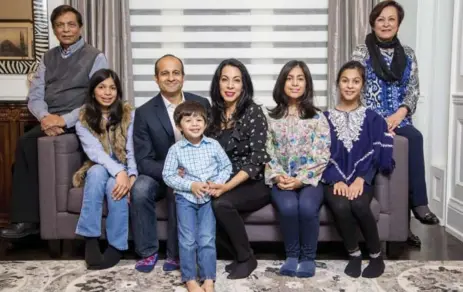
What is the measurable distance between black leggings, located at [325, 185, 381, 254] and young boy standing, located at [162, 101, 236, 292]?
57cm

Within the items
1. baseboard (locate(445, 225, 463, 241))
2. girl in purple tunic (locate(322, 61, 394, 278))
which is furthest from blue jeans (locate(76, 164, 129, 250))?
baseboard (locate(445, 225, 463, 241))

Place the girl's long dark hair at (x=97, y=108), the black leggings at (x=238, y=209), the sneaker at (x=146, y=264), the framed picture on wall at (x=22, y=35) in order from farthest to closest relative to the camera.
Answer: the framed picture on wall at (x=22, y=35) → the girl's long dark hair at (x=97, y=108) → the sneaker at (x=146, y=264) → the black leggings at (x=238, y=209)

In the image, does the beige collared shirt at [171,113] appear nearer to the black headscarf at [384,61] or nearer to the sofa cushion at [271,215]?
the sofa cushion at [271,215]

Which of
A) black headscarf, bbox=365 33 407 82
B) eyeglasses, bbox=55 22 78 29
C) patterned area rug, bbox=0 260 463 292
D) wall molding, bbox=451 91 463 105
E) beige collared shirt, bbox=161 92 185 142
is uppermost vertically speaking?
eyeglasses, bbox=55 22 78 29

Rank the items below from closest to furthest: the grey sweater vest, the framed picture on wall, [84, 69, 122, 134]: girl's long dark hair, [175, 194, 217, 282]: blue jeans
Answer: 1. [175, 194, 217, 282]: blue jeans
2. [84, 69, 122, 134]: girl's long dark hair
3. the grey sweater vest
4. the framed picture on wall

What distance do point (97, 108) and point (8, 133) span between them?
3.33 ft

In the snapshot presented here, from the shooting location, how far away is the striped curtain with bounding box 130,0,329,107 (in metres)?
3.80

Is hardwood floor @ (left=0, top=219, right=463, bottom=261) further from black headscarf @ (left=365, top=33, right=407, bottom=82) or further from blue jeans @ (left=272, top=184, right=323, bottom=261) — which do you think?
black headscarf @ (left=365, top=33, right=407, bottom=82)

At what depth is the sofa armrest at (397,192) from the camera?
267cm

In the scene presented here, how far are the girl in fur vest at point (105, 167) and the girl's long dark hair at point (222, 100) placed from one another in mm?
501

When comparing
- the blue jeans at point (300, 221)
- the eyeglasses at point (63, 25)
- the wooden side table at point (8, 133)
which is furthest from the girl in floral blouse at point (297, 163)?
the wooden side table at point (8, 133)

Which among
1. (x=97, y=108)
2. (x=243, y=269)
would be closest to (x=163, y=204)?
(x=243, y=269)

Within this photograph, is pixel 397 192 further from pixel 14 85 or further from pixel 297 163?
pixel 14 85

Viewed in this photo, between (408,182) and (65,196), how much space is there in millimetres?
1878
